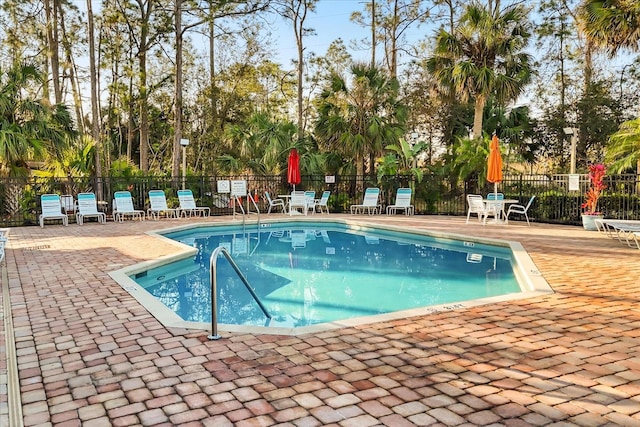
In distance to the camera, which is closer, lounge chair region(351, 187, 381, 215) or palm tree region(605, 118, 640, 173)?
palm tree region(605, 118, 640, 173)

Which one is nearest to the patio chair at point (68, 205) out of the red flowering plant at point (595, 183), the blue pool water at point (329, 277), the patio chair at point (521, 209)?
the blue pool water at point (329, 277)

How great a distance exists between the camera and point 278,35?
868 inches

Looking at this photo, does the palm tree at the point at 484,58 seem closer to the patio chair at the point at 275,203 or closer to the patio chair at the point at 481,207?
the patio chair at the point at 481,207

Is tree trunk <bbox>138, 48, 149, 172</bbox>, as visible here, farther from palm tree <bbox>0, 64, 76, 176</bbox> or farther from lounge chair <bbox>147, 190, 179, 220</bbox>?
palm tree <bbox>0, 64, 76, 176</bbox>

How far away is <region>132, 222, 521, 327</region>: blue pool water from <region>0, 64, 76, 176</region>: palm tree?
14.8ft

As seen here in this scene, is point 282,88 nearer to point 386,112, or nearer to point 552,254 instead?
point 386,112

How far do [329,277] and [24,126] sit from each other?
9.72m

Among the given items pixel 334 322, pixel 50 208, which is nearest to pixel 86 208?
pixel 50 208

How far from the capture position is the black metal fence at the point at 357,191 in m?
12.7

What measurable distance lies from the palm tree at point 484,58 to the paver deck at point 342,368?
11.9 m

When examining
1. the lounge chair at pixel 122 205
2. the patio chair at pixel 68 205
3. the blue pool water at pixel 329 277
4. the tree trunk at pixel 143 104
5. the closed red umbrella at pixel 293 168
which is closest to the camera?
the blue pool water at pixel 329 277

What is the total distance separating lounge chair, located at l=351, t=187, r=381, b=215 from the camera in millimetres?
15952

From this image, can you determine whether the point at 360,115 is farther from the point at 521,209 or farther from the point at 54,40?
the point at 54,40

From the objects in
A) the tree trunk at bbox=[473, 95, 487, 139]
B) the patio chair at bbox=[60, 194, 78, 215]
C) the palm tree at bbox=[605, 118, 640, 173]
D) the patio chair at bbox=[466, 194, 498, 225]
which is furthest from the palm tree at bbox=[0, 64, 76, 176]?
the palm tree at bbox=[605, 118, 640, 173]
